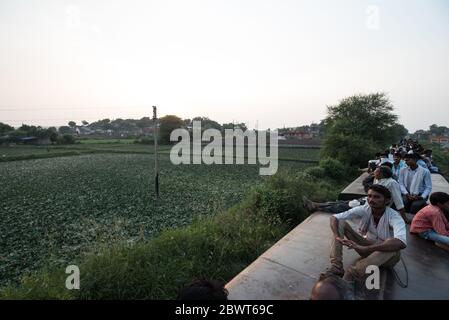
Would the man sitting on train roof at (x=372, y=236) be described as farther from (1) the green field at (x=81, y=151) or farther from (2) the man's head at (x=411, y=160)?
(1) the green field at (x=81, y=151)

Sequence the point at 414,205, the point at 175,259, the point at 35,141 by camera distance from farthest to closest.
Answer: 1. the point at 35,141
2. the point at 414,205
3. the point at 175,259

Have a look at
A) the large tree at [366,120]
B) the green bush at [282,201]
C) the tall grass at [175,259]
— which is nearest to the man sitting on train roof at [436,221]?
the tall grass at [175,259]

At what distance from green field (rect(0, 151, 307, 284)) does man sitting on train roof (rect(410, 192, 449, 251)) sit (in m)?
5.24

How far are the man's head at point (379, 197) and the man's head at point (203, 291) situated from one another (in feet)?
7.59

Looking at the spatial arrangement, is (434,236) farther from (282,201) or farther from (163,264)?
(163,264)

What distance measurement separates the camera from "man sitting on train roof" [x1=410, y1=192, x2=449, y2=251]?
12.2 feet

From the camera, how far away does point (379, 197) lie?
10.1ft

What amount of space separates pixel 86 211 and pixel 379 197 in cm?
876

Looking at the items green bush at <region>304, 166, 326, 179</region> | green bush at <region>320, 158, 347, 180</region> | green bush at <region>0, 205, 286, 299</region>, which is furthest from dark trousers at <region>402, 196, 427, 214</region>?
green bush at <region>320, 158, 347, 180</region>

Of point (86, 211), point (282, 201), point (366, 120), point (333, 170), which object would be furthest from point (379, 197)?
point (366, 120)

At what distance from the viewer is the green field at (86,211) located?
561cm

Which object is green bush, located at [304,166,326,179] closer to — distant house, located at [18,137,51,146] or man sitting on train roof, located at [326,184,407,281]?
man sitting on train roof, located at [326,184,407,281]

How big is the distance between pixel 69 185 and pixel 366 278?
14562mm
